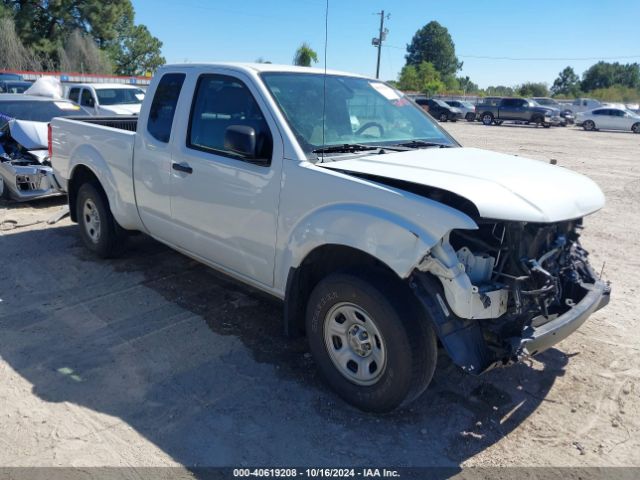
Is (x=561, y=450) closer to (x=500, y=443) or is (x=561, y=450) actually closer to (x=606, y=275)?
(x=500, y=443)

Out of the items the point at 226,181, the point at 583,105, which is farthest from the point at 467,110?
the point at 226,181

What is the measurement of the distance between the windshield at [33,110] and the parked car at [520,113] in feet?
105

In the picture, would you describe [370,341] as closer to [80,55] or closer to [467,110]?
[467,110]

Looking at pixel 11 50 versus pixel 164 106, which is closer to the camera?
pixel 164 106

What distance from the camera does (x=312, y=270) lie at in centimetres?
363

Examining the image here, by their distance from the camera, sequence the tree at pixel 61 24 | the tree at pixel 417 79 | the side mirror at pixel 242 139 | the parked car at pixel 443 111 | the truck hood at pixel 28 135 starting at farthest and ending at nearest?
1. the tree at pixel 417 79
2. the tree at pixel 61 24
3. the parked car at pixel 443 111
4. the truck hood at pixel 28 135
5. the side mirror at pixel 242 139

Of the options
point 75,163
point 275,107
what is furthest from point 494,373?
point 75,163

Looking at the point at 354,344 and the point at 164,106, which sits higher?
the point at 164,106

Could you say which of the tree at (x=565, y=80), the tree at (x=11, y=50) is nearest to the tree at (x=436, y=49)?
the tree at (x=565, y=80)

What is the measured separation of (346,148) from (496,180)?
1.11 meters

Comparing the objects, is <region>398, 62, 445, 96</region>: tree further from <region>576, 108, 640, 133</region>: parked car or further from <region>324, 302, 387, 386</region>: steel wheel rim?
<region>324, 302, 387, 386</region>: steel wheel rim

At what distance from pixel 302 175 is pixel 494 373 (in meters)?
1.98

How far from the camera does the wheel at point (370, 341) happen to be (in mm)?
2971

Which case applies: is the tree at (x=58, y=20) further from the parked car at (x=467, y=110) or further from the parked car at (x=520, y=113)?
the parked car at (x=520, y=113)
